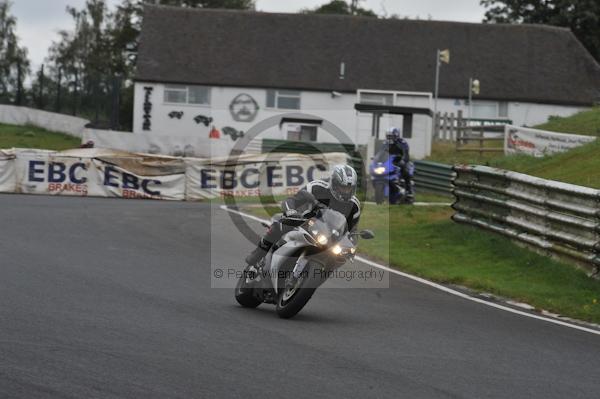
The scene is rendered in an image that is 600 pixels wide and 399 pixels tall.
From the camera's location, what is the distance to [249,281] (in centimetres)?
1071

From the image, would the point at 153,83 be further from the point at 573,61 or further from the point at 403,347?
the point at 403,347

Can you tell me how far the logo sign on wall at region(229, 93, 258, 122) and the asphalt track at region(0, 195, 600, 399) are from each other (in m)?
42.1

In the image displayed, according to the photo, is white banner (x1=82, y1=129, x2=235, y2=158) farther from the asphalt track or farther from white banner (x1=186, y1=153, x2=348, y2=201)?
Result: the asphalt track

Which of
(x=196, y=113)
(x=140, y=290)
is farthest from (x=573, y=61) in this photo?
(x=140, y=290)

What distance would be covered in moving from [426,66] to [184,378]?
51.7 meters

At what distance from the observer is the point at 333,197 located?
392 inches

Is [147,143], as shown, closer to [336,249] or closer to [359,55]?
[359,55]

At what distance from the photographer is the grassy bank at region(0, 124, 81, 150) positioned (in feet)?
152

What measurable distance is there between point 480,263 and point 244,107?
1653 inches

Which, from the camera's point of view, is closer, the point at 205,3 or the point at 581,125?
the point at 581,125

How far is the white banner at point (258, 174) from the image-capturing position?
3055 cm

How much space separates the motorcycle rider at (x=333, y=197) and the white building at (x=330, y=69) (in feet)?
145

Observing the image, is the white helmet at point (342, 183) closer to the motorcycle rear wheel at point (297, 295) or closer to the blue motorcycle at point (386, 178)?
the motorcycle rear wheel at point (297, 295)

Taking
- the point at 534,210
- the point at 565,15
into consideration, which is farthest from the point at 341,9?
the point at 534,210
